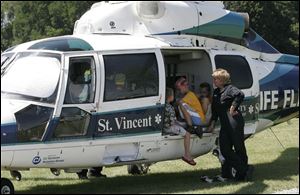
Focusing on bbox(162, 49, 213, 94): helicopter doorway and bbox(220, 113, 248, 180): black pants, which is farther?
bbox(162, 49, 213, 94): helicopter doorway

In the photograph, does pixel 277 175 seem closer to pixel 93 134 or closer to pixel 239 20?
pixel 239 20

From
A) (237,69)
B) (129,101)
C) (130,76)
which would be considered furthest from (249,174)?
(130,76)

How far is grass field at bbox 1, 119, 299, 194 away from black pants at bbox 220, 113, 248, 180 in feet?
0.85

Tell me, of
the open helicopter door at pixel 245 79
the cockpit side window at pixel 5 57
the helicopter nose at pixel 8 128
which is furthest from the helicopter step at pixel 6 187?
the open helicopter door at pixel 245 79

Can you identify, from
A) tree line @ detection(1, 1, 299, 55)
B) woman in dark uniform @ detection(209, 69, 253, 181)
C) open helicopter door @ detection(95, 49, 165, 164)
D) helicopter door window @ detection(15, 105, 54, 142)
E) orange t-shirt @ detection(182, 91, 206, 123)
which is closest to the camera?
helicopter door window @ detection(15, 105, 54, 142)

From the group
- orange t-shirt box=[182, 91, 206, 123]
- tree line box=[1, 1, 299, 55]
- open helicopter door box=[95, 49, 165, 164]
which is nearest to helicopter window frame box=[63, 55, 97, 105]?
open helicopter door box=[95, 49, 165, 164]

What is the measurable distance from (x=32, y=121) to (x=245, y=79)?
13.1 ft

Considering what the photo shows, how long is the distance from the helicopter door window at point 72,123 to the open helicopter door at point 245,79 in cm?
280

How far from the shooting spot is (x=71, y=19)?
1909 inches

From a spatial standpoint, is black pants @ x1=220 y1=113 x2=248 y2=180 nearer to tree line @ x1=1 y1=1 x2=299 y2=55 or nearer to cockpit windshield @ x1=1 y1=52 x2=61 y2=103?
cockpit windshield @ x1=1 y1=52 x2=61 y2=103

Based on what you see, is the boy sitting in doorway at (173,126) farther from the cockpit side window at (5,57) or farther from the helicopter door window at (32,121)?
the cockpit side window at (5,57)

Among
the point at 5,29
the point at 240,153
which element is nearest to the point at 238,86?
the point at 240,153

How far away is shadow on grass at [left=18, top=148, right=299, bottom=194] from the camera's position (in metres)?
7.64

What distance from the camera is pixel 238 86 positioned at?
29.5 feet
